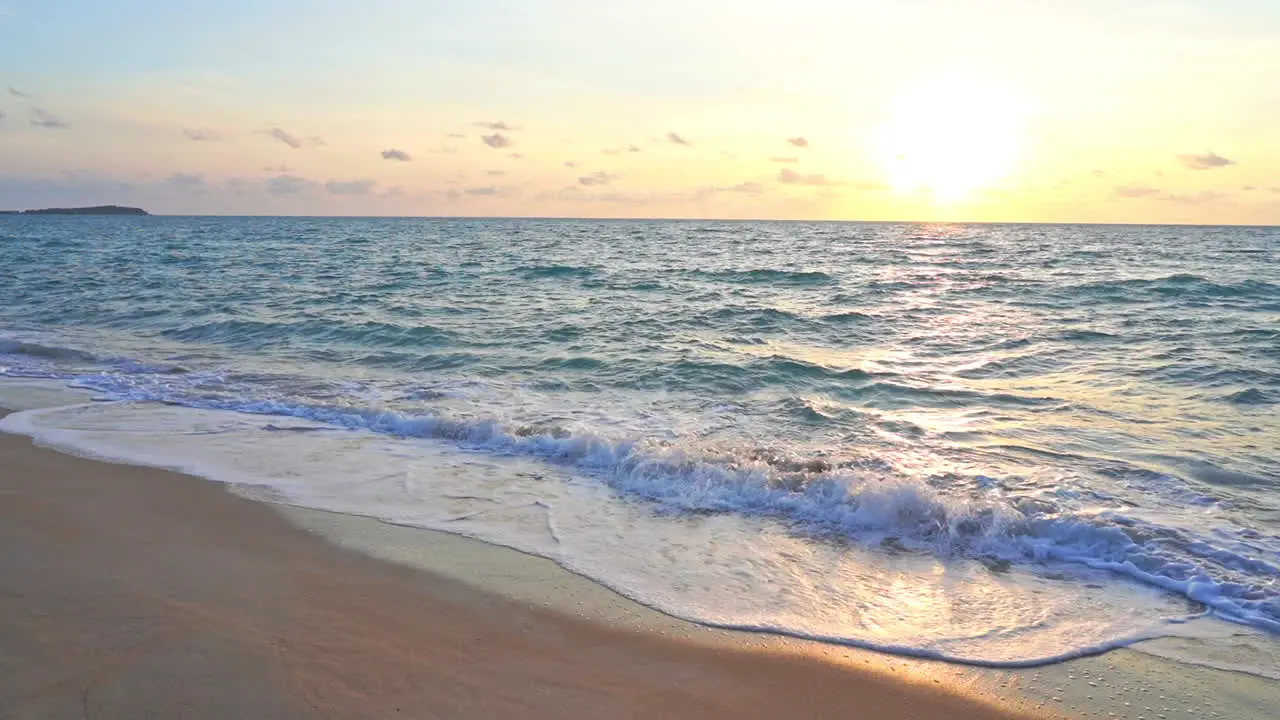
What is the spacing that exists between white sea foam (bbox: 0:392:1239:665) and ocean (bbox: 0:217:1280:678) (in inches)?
1.1

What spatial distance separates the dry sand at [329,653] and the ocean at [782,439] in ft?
1.94

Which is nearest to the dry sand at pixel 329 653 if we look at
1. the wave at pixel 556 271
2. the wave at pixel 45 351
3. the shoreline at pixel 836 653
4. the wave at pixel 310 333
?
the shoreline at pixel 836 653

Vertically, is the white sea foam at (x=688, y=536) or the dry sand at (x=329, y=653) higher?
the white sea foam at (x=688, y=536)

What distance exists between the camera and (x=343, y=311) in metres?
19.4

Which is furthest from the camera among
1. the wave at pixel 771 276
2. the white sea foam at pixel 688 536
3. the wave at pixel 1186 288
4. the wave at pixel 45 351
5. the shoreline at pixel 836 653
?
the wave at pixel 771 276

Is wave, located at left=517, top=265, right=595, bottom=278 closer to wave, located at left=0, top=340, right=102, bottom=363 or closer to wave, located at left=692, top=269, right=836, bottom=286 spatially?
wave, located at left=692, top=269, right=836, bottom=286

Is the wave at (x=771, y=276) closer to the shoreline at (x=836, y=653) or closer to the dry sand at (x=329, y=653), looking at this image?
the shoreline at (x=836, y=653)

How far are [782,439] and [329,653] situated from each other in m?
5.92

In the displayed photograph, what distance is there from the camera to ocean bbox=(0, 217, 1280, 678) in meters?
5.21

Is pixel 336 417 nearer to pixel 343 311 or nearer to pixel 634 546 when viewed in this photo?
pixel 634 546

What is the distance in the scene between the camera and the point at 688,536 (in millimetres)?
6113

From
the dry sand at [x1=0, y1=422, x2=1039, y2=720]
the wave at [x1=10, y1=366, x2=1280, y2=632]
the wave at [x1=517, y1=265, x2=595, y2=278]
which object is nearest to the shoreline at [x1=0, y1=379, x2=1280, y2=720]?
the dry sand at [x1=0, y1=422, x2=1039, y2=720]

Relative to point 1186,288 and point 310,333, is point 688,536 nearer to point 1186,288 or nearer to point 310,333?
point 310,333

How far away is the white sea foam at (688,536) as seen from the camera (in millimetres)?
4730
